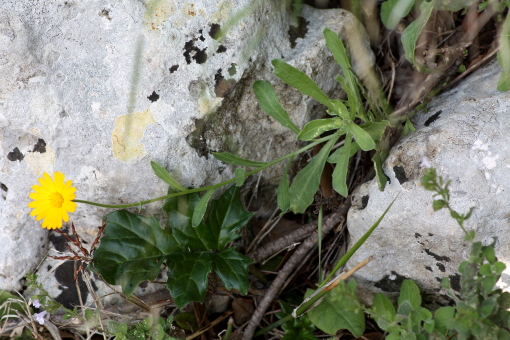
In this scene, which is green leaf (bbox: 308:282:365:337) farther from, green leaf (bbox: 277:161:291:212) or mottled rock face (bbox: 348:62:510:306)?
green leaf (bbox: 277:161:291:212)

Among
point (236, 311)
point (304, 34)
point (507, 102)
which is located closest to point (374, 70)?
point (304, 34)

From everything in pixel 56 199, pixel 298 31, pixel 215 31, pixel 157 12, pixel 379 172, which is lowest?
pixel 379 172

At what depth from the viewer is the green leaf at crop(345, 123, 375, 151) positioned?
193cm

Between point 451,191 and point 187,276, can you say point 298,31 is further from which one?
point 187,276

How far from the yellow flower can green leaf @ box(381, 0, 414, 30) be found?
1.80 metres

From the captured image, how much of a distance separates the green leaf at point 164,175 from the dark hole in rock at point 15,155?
733 mm

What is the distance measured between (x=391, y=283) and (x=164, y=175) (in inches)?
49.8

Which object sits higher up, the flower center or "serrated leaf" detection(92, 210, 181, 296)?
the flower center

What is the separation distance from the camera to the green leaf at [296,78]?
2107mm

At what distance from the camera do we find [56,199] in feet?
6.90

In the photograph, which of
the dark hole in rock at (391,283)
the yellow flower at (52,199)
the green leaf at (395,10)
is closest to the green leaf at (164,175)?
the yellow flower at (52,199)

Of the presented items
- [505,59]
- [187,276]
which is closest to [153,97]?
[187,276]

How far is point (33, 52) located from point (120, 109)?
49 cm

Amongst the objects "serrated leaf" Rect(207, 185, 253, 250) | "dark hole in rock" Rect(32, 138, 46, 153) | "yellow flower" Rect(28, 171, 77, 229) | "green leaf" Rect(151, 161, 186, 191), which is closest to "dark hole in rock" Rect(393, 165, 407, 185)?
"serrated leaf" Rect(207, 185, 253, 250)
